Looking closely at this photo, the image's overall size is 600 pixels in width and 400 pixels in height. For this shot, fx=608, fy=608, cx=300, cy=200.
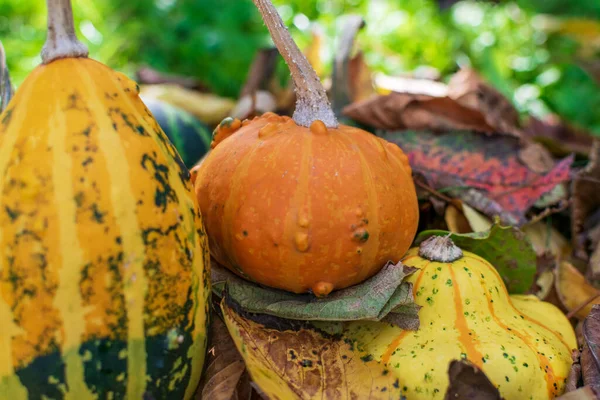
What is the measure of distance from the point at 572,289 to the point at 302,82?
1.00m

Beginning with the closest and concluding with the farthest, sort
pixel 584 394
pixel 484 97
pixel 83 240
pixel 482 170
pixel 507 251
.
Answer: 1. pixel 83 240
2. pixel 584 394
3. pixel 507 251
4. pixel 482 170
5. pixel 484 97

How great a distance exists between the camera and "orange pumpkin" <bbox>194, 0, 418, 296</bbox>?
1210 mm

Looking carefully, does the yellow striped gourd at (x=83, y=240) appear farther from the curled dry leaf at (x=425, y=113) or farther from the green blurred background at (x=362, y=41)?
the green blurred background at (x=362, y=41)

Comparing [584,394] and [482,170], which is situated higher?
[584,394]

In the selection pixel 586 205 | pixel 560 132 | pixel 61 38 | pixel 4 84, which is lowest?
pixel 560 132

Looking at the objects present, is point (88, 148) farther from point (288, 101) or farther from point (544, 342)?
point (288, 101)

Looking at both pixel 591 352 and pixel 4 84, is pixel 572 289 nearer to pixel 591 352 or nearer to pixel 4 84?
pixel 591 352

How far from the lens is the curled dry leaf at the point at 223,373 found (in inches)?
48.0

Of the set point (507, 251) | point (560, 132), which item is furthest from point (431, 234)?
point (560, 132)

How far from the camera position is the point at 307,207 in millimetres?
1200

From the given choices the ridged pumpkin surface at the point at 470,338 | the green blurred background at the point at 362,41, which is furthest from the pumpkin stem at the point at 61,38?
the green blurred background at the point at 362,41

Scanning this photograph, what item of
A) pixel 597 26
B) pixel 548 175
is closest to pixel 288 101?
pixel 548 175

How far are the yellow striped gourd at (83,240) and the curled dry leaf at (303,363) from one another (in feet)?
0.54

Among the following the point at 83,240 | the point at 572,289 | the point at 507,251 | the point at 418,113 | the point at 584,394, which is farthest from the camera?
the point at 418,113
